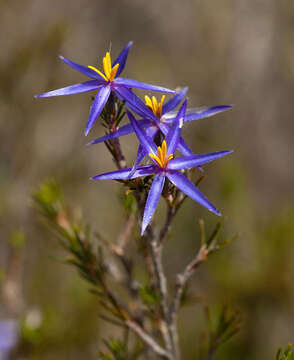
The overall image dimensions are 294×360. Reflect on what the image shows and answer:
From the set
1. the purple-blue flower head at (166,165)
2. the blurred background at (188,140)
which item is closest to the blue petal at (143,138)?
the purple-blue flower head at (166,165)

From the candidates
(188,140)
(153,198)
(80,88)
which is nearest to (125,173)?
(153,198)

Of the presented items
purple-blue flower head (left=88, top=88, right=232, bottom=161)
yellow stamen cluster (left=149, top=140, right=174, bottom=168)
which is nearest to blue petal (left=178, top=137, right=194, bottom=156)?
purple-blue flower head (left=88, top=88, right=232, bottom=161)

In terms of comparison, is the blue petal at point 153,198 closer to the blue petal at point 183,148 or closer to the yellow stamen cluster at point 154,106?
the blue petal at point 183,148

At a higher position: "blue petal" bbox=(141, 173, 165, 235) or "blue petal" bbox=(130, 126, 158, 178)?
"blue petal" bbox=(130, 126, 158, 178)

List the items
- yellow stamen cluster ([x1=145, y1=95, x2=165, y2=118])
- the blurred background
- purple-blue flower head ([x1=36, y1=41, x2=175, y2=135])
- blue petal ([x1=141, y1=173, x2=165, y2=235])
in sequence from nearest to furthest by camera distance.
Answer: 1. blue petal ([x1=141, y1=173, x2=165, y2=235])
2. purple-blue flower head ([x1=36, y1=41, x2=175, y2=135])
3. yellow stamen cluster ([x1=145, y1=95, x2=165, y2=118])
4. the blurred background

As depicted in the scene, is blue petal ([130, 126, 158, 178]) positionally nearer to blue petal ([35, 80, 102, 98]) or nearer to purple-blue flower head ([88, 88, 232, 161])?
purple-blue flower head ([88, 88, 232, 161])

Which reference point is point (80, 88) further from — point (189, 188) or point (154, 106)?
point (189, 188)

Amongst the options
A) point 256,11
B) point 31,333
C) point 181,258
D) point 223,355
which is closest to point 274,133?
point 256,11
